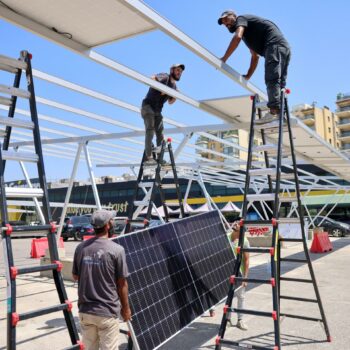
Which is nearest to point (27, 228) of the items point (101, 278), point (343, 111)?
point (101, 278)

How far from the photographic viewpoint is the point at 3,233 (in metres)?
3.51

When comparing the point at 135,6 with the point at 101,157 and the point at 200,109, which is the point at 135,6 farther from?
the point at 101,157

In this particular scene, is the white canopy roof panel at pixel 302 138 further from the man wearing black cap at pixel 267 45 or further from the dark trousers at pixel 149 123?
the man wearing black cap at pixel 267 45

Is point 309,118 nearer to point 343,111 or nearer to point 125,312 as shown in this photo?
point 343,111

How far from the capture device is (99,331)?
358 cm

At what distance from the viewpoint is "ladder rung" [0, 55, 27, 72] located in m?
4.12

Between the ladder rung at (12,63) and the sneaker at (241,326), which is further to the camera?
the sneaker at (241,326)

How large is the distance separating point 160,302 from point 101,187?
148ft

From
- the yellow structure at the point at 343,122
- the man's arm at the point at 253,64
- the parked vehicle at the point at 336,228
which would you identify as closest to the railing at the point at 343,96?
the yellow structure at the point at 343,122

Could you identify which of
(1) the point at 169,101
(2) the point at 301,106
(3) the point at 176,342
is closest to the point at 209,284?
(3) the point at 176,342

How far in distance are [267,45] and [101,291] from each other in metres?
3.77

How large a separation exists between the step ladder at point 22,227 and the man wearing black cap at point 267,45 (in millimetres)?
2709

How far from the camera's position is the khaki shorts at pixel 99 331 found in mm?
3523

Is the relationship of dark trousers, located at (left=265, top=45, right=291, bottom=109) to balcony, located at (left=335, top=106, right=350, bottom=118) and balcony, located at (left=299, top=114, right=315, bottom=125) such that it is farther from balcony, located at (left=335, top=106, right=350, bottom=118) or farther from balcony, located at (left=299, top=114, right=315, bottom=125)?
balcony, located at (left=335, top=106, right=350, bottom=118)
